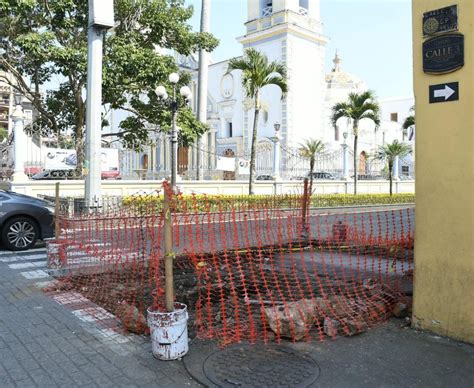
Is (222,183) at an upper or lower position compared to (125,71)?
lower

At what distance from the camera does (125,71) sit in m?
Answer: 17.4

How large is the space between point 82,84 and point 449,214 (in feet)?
55.6

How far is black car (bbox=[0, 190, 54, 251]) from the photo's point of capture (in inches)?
392

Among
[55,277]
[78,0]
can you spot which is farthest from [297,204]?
[55,277]

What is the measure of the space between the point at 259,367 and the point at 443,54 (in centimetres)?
331

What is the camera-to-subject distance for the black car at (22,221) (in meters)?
9.95

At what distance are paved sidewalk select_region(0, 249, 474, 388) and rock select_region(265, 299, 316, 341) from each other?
0.15 metres

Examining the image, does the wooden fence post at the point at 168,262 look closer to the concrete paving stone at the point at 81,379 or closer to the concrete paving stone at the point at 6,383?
the concrete paving stone at the point at 81,379

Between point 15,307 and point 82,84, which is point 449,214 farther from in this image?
point 82,84

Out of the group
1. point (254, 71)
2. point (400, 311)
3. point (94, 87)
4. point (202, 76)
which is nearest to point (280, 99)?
point (202, 76)

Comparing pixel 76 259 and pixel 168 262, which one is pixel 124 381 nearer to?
pixel 168 262

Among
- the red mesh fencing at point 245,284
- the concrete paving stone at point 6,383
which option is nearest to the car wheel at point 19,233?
the red mesh fencing at point 245,284

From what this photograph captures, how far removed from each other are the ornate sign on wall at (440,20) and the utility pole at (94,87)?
10920mm

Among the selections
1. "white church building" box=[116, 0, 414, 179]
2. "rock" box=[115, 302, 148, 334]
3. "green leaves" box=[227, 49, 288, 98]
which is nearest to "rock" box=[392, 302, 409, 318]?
"rock" box=[115, 302, 148, 334]
